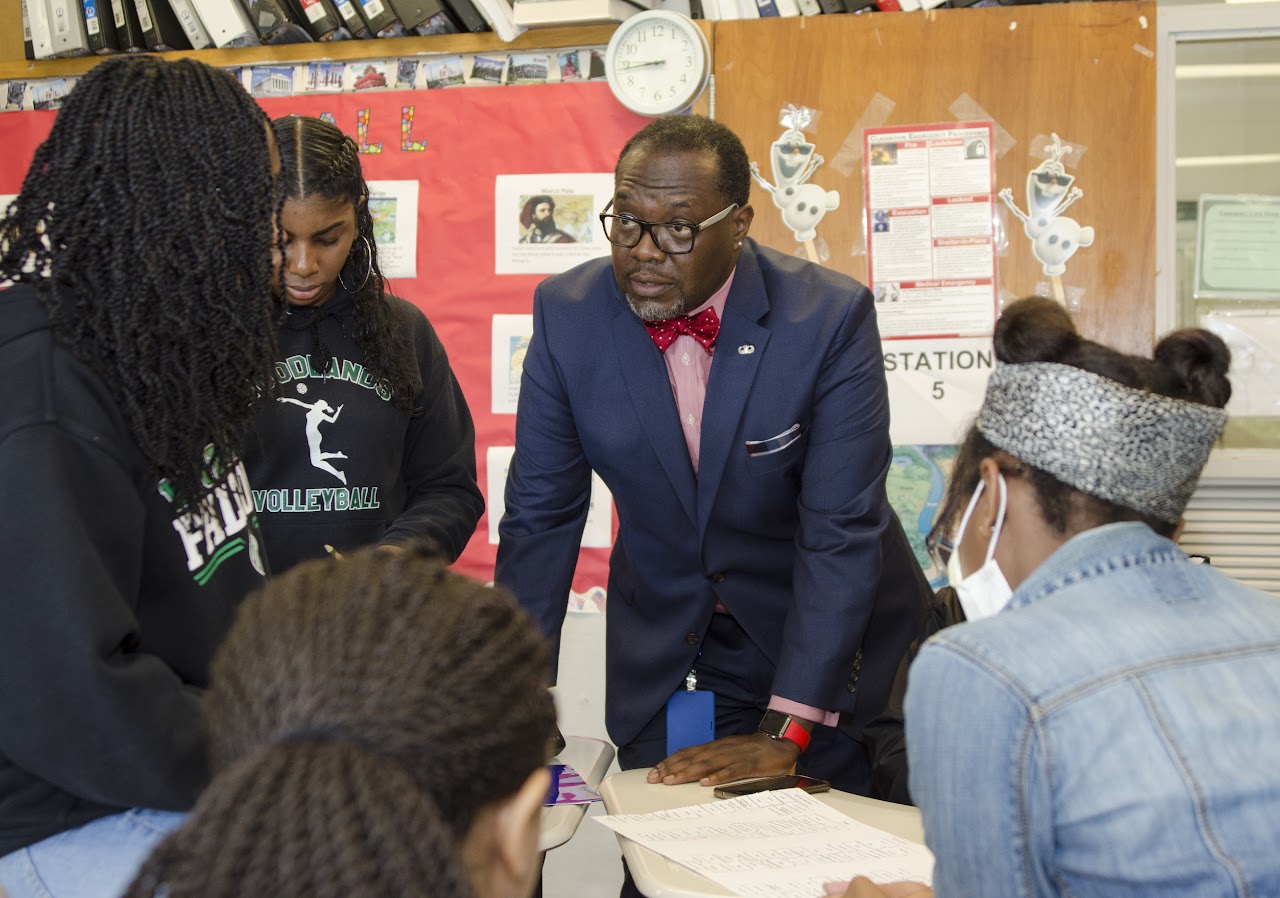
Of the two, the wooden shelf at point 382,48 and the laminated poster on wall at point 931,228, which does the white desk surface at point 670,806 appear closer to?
the laminated poster on wall at point 931,228

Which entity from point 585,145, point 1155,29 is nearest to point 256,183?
point 585,145

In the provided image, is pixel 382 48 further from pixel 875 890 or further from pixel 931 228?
pixel 875 890

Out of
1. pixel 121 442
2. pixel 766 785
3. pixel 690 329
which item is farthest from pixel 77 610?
pixel 690 329

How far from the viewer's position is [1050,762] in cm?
104

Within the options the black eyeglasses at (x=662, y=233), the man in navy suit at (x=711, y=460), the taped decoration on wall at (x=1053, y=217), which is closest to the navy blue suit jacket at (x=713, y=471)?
the man in navy suit at (x=711, y=460)

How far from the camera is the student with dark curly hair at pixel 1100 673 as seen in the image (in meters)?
1.02

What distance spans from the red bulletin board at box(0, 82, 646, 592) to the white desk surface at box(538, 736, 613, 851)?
4.16 ft

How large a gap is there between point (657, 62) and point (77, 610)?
2.43 meters

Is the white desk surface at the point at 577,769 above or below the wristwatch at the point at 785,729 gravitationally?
below

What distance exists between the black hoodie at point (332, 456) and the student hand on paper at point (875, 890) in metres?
0.91

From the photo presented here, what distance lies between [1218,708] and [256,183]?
3.39ft

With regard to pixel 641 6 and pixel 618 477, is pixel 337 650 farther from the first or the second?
pixel 641 6

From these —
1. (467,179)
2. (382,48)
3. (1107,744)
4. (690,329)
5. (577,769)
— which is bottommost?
(577,769)

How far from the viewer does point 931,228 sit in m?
2.99
